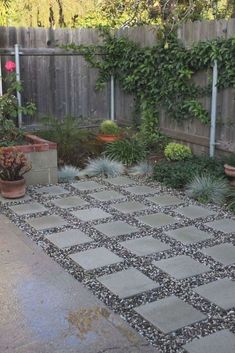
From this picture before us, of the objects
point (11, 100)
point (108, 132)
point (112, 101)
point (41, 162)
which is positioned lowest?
point (41, 162)

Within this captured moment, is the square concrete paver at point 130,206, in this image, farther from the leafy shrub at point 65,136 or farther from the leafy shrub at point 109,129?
the leafy shrub at point 109,129

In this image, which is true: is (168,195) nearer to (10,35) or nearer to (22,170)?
(22,170)

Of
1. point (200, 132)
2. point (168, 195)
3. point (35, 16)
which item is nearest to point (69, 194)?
point (168, 195)

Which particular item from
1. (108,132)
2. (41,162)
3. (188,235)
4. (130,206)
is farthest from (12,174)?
(108,132)

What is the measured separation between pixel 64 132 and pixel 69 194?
1514mm

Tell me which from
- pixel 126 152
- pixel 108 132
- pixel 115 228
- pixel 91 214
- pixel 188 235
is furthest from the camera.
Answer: pixel 108 132

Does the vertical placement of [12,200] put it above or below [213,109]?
below

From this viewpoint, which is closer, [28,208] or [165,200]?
[28,208]

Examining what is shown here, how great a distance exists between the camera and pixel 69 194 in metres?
5.13

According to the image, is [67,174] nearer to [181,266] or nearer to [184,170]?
[184,170]

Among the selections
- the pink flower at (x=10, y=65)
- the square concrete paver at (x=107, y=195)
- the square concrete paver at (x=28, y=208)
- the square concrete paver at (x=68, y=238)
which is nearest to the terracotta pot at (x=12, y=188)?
the square concrete paver at (x=28, y=208)

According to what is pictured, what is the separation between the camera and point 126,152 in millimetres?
6352

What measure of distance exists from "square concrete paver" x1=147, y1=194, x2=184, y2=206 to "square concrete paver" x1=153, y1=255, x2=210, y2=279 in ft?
4.61

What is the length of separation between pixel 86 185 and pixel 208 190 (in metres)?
1.50
